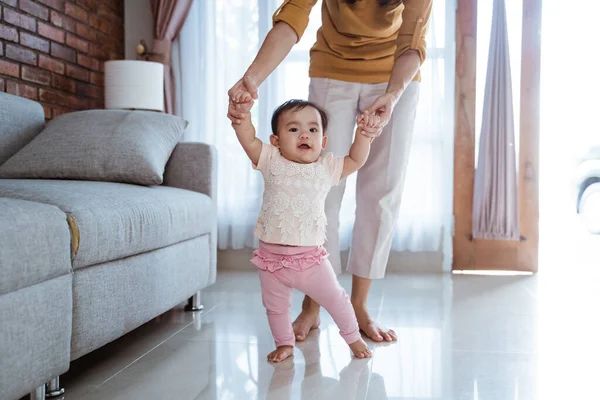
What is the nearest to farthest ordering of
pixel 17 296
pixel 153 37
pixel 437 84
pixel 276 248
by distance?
pixel 17 296, pixel 276 248, pixel 437 84, pixel 153 37

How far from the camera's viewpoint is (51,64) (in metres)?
3.08

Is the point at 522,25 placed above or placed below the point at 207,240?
above

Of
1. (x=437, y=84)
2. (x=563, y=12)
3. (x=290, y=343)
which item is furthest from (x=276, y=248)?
(x=563, y=12)

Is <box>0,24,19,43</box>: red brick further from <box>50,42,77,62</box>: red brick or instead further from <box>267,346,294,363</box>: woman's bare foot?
<box>267,346,294,363</box>: woman's bare foot

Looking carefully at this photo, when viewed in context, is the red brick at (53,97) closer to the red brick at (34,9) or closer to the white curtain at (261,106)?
the red brick at (34,9)

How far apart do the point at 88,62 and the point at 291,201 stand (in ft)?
7.21

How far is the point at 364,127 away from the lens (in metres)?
1.67

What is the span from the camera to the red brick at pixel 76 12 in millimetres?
3238

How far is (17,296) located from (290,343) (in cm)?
80

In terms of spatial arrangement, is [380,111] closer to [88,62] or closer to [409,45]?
[409,45]

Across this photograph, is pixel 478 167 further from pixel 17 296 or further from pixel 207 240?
pixel 17 296

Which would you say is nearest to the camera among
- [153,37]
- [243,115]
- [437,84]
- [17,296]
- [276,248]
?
[17,296]

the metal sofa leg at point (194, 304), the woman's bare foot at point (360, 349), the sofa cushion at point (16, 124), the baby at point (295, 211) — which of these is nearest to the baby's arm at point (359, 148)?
the baby at point (295, 211)

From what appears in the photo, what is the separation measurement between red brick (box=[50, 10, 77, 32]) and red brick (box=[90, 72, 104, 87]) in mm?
287
